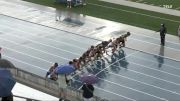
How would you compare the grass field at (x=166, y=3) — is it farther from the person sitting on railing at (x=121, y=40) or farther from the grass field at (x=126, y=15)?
the person sitting on railing at (x=121, y=40)

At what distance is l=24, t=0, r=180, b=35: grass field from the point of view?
30.0 meters

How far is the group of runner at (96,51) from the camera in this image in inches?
870

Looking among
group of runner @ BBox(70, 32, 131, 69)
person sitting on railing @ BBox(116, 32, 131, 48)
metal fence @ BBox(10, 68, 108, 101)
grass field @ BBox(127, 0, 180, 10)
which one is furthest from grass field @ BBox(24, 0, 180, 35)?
metal fence @ BBox(10, 68, 108, 101)

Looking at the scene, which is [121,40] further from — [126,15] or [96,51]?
[126,15]

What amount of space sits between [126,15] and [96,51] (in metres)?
9.48

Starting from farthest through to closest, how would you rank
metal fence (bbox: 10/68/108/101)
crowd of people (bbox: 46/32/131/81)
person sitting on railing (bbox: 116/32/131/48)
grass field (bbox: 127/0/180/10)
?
grass field (bbox: 127/0/180/10), person sitting on railing (bbox: 116/32/131/48), crowd of people (bbox: 46/32/131/81), metal fence (bbox: 10/68/108/101)

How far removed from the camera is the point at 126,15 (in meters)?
32.0

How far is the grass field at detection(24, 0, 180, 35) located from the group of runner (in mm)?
4809

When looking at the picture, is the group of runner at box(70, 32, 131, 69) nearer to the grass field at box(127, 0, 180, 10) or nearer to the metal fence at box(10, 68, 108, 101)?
the metal fence at box(10, 68, 108, 101)

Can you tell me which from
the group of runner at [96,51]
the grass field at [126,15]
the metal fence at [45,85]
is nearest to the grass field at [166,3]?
the grass field at [126,15]

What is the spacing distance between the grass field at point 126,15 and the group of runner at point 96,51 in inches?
189

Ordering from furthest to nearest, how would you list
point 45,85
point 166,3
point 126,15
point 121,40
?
point 166,3
point 126,15
point 121,40
point 45,85

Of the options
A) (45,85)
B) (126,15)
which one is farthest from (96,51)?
(126,15)

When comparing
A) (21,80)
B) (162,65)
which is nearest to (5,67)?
(21,80)
